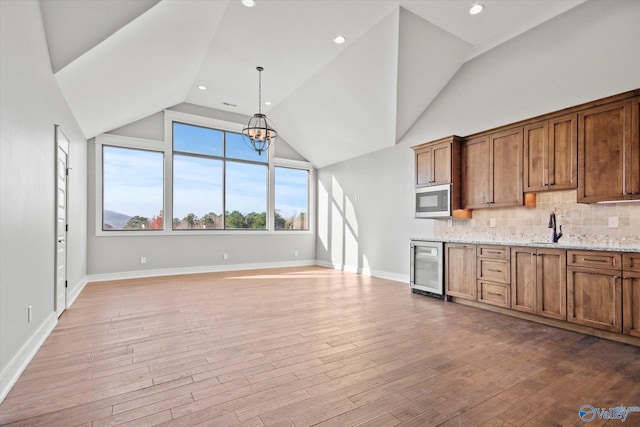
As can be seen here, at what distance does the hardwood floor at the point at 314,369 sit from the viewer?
72.6 inches

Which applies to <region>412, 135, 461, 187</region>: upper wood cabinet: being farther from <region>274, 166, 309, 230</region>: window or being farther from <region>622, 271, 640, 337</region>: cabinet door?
<region>274, 166, 309, 230</region>: window

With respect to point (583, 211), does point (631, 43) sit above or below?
above

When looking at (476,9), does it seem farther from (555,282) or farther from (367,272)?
(367,272)

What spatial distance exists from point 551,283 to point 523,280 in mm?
297

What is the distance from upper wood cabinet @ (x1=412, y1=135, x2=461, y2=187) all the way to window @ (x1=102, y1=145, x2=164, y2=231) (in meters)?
5.37

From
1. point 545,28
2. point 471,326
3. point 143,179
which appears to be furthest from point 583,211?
point 143,179

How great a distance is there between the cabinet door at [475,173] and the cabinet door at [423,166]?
0.50 m

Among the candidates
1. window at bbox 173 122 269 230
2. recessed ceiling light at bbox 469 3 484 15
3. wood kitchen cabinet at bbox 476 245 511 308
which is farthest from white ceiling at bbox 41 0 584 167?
wood kitchen cabinet at bbox 476 245 511 308

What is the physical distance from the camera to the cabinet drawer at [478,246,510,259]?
3941 millimetres

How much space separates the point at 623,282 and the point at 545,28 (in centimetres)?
315

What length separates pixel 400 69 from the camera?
4.73 m

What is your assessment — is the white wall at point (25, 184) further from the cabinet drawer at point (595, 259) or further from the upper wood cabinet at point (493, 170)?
the upper wood cabinet at point (493, 170)

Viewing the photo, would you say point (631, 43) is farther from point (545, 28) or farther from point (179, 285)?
point (179, 285)

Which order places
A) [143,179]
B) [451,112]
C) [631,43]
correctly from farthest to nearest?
[143,179]
[451,112]
[631,43]
